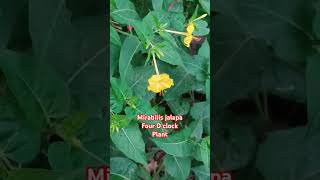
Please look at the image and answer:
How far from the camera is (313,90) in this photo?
3.84 ft

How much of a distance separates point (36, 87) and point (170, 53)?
34 centimetres

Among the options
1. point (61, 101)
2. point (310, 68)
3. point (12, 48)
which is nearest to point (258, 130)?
point (310, 68)

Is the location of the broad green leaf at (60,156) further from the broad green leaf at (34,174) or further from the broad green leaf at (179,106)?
the broad green leaf at (179,106)

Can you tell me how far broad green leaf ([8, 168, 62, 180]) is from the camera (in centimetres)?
118

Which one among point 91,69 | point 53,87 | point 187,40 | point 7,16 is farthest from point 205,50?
point 7,16

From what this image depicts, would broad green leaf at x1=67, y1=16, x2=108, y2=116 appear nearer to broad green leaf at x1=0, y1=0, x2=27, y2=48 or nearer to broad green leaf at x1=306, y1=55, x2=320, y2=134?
broad green leaf at x1=0, y1=0, x2=27, y2=48

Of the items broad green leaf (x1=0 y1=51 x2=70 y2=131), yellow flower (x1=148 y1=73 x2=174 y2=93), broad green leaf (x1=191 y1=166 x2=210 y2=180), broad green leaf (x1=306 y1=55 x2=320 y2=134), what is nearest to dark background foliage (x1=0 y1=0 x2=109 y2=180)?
broad green leaf (x1=0 y1=51 x2=70 y2=131)

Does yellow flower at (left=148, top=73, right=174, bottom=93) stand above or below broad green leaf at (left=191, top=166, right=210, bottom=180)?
above

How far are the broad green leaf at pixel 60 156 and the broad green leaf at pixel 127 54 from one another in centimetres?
24

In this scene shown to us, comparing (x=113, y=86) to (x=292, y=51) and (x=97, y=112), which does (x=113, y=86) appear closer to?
(x=97, y=112)

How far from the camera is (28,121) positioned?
1175 millimetres

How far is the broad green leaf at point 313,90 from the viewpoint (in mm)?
1169

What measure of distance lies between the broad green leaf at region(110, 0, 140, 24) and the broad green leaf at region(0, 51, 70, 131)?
21cm

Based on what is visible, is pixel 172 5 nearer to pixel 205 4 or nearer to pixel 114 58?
pixel 205 4
